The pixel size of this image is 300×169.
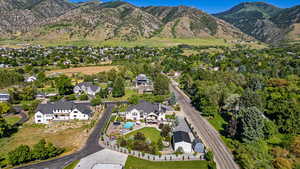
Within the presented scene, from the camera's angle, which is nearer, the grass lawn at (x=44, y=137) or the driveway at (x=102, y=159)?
the driveway at (x=102, y=159)

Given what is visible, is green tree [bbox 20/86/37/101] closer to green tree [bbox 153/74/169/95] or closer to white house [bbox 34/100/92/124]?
white house [bbox 34/100/92/124]

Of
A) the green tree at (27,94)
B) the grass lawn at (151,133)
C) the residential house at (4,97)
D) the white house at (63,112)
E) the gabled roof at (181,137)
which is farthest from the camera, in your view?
the green tree at (27,94)

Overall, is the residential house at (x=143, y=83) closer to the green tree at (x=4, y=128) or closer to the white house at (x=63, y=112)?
the white house at (x=63, y=112)

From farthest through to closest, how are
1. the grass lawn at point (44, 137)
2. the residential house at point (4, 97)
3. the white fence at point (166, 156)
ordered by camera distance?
the residential house at point (4, 97), the grass lawn at point (44, 137), the white fence at point (166, 156)

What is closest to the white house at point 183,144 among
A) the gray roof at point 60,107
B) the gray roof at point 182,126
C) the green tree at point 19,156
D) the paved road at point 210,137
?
the paved road at point 210,137

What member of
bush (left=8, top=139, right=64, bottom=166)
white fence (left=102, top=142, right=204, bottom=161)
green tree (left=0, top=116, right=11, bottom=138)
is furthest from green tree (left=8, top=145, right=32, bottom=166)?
white fence (left=102, top=142, right=204, bottom=161)

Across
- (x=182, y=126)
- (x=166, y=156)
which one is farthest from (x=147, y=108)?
(x=166, y=156)

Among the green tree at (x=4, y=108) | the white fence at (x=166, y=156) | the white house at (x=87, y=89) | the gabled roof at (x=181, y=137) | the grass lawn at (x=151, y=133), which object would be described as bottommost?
the white fence at (x=166, y=156)
